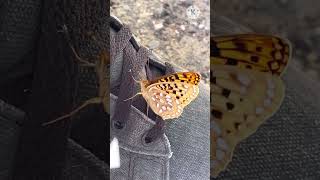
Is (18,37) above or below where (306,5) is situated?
below

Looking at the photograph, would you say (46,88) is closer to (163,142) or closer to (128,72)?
(128,72)

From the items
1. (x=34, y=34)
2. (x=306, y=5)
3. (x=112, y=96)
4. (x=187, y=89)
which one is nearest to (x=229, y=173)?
(x=187, y=89)

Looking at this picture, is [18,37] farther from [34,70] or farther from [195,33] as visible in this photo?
[195,33]

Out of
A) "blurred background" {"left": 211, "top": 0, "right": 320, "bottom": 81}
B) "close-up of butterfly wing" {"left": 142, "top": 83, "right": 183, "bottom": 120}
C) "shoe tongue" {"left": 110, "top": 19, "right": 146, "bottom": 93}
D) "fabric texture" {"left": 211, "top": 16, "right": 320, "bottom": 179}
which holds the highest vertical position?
"blurred background" {"left": 211, "top": 0, "right": 320, "bottom": 81}

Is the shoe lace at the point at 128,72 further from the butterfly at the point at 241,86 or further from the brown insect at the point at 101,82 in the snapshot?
the butterfly at the point at 241,86

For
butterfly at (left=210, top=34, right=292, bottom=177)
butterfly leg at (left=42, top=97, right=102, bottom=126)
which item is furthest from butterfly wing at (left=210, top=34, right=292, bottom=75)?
butterfly leg at (left=42, top=97, right=102, bottom=126)

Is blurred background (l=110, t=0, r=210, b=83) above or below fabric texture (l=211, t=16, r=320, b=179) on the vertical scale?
above

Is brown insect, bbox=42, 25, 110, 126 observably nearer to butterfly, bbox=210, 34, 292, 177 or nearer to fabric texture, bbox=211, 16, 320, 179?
butterfly, bbox=210, 34, 292, 177
